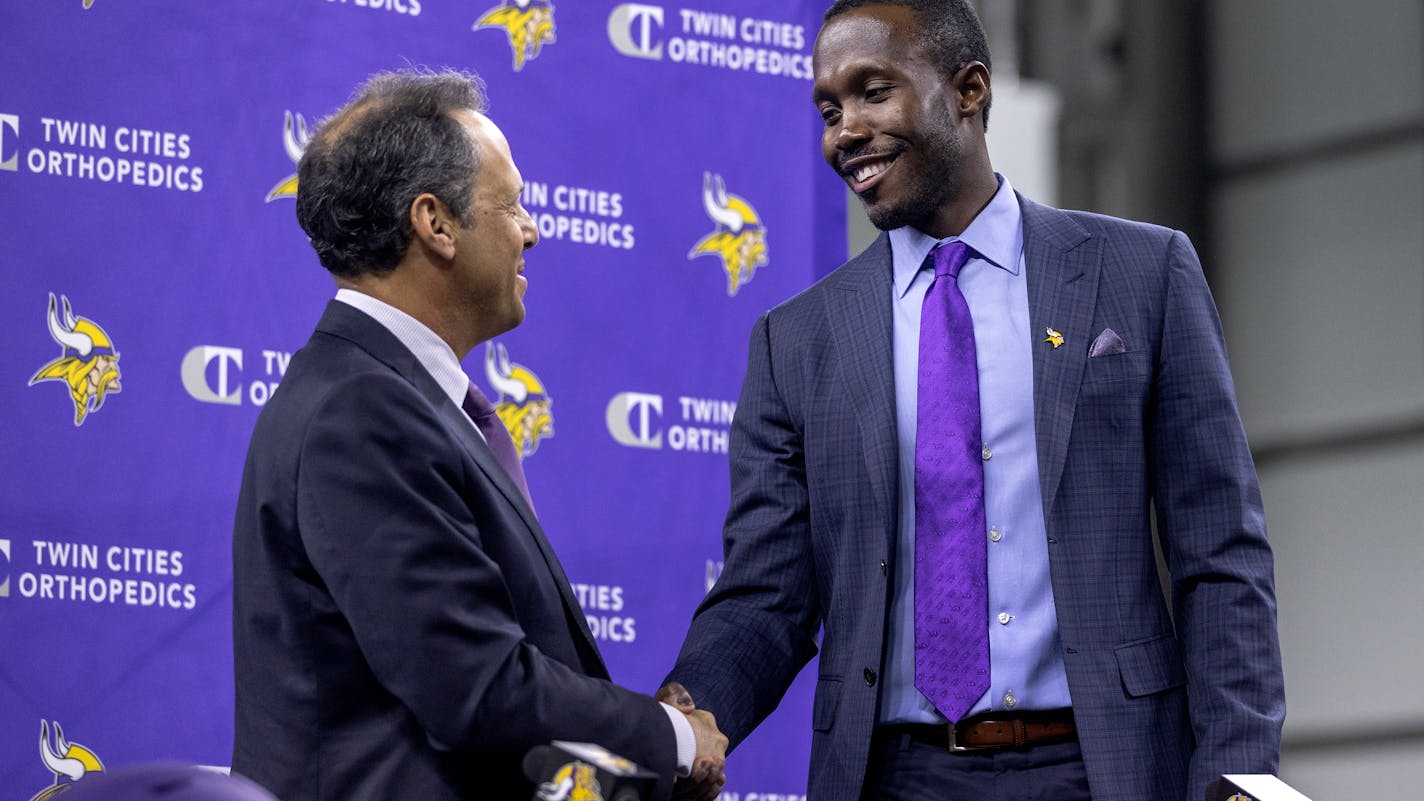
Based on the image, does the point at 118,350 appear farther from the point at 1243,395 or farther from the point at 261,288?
the point at 1243,395

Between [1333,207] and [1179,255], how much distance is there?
410 centimetres

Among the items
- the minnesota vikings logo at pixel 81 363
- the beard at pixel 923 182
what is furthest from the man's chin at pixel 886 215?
the minnesota vikings logo at pixel 81 363

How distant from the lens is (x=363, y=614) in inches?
85.9

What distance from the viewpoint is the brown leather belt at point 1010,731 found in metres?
2.56

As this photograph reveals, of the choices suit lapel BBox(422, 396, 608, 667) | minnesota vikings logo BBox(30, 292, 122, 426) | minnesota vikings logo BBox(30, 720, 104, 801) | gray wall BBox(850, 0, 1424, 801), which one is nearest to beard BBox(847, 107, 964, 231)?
suit lapel BBox(422, 396, 608, 667)

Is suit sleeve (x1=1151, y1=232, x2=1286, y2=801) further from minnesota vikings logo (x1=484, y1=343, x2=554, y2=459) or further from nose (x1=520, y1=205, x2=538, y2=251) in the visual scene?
minnesota vikings logo (x1=484, y1=343, x2=554, y2=459)

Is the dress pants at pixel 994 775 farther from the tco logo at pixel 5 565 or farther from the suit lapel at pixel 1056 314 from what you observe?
the tco logo at pixel 5 565

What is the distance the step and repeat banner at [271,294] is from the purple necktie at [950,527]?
143 cm

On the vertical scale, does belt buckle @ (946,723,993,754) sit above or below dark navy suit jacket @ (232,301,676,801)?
below

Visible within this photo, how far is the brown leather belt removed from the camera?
2562mm

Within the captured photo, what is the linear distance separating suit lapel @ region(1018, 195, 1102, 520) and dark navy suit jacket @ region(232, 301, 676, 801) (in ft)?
2.39

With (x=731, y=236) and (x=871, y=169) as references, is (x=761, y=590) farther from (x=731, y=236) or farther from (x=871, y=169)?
(x=731, y=236)

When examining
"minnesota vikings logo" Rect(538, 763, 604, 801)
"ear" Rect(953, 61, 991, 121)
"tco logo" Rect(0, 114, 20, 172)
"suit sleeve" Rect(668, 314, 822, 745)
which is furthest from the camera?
"tco logo" Rect(0, 114, 20, 172)

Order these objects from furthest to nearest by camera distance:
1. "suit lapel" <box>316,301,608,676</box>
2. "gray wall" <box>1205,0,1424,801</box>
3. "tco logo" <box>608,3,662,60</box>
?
"gray wall" <box>1205,0,1424,801</box>, "tco logo" <box>608,3,662,60</box>, "suit lapel" <box>316,301,608,676</box>
